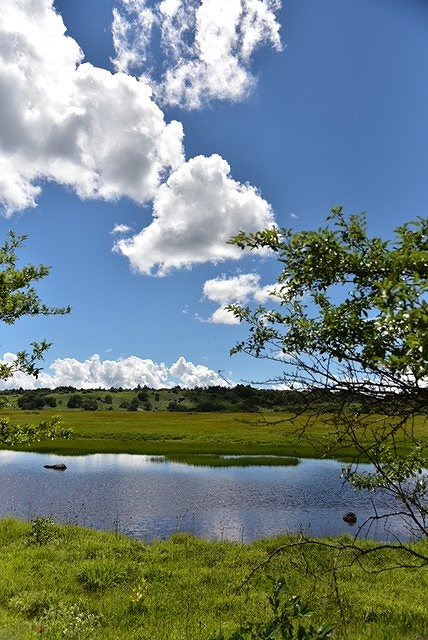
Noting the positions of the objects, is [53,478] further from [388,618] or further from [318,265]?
[318,265]

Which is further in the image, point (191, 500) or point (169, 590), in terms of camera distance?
point (191, 500)

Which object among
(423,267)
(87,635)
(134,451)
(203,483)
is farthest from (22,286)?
(134,451)

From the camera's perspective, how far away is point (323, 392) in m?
5.54

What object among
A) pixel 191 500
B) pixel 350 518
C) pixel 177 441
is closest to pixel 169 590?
pixel 350 518

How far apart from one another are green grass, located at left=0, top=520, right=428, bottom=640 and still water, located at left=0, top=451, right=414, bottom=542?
19.1 feet

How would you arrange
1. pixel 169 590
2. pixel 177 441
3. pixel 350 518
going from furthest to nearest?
pixel 177 441 < pixel 350 518 < pixel 169 590

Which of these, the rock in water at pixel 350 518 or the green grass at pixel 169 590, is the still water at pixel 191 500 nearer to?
the rock in water at pixel 350 518

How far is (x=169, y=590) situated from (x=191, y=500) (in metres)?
23.8

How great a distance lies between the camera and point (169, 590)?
14.8 meters

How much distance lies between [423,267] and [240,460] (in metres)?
64.3

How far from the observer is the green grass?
36.0ft

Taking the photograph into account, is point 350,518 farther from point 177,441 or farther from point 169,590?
point 177,441

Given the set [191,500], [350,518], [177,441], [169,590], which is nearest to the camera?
[169,590]

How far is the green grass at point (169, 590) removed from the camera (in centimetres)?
1096
